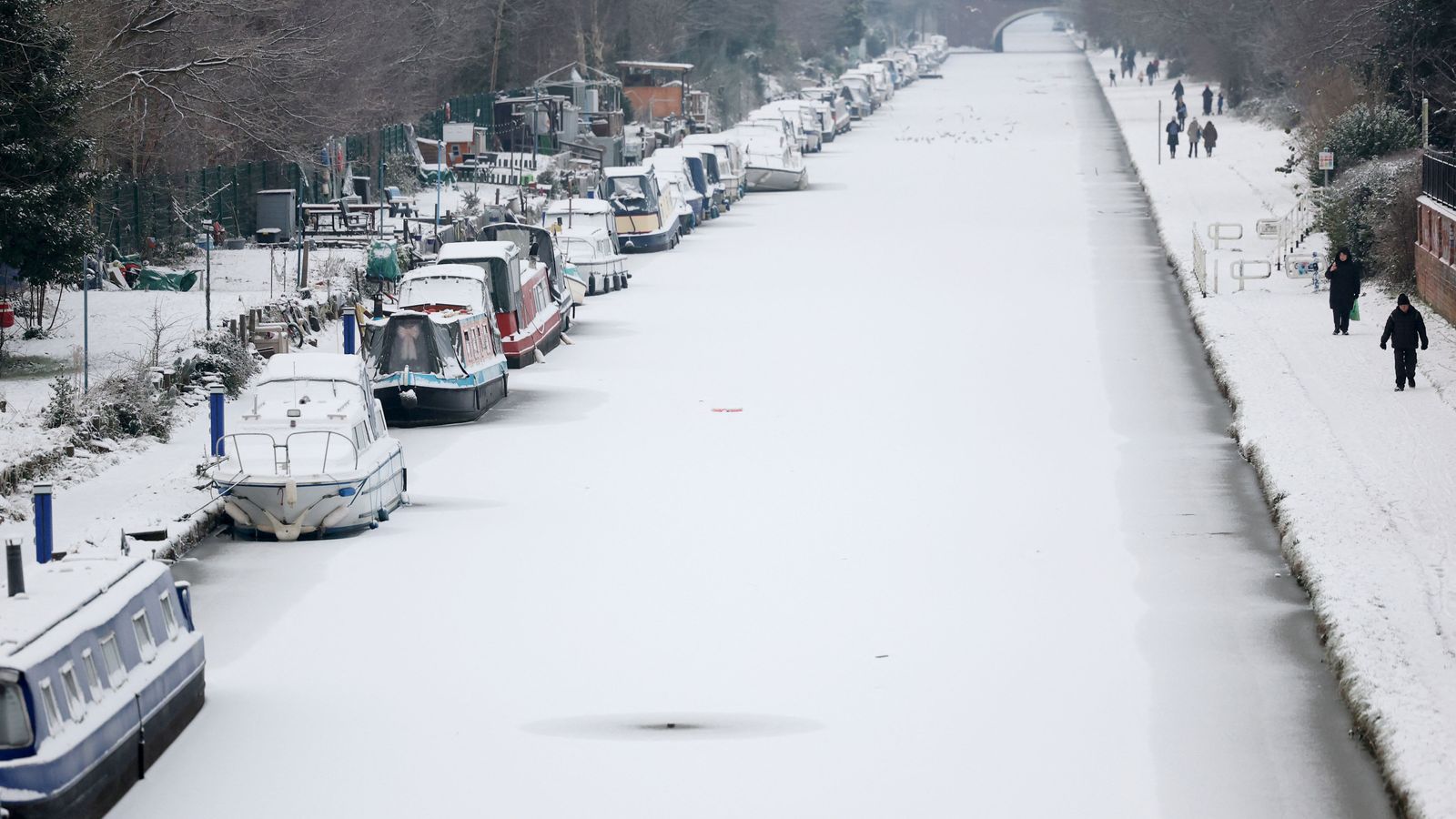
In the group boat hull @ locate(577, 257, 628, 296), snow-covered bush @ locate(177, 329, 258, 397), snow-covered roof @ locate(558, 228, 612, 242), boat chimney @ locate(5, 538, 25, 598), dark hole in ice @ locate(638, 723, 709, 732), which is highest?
snow-covered roof @ locate(558, 228, 612, 242)

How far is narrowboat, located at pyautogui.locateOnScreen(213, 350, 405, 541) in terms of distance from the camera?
67.7 feet

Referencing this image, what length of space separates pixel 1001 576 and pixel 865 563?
1.33 meters

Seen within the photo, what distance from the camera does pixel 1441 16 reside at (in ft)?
147

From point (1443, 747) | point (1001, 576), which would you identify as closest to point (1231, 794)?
point (1443, 747)

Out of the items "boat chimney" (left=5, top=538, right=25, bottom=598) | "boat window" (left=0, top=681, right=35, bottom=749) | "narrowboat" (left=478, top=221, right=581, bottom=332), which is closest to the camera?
"boat window" (left=0, top=681, right=35, bottom=749)

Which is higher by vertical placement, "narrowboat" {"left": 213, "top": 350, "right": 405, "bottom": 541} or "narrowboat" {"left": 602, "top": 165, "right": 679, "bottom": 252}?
"narrowboat" {"left": 602, "top": 165, "right": 679, "bottom": 252}

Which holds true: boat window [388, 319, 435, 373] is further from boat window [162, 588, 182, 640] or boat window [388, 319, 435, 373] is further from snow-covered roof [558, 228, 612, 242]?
snow-covered roof [558, 228, 612, 242]

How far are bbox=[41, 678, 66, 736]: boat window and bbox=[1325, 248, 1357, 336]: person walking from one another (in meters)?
24.2

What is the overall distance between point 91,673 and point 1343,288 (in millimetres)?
23879

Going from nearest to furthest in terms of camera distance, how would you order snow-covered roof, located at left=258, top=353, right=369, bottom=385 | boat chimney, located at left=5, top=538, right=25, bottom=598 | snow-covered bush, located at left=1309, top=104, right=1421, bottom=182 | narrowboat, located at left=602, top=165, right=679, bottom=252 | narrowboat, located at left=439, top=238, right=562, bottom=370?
boat chimney, located at left=5, top=538, right=25, bottom=598, snow-covered roof, located at left=258, top=353, right=369, bottom=385, narrowboat, located at left=439, top=238, right=562, bottom=370, snow-covered bush, located at left=1309, top=104, right=1421, bottom=182, narrowboat, located at left=602, top=165, right=679, bottom=252

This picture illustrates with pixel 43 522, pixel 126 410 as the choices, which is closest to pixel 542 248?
pixel 126 410

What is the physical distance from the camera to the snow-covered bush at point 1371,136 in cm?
4738

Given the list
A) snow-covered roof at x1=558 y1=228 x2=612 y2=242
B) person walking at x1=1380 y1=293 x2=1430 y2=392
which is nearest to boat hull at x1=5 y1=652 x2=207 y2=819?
person walking at x1=1380 y1=293 x2=1430 y2=392

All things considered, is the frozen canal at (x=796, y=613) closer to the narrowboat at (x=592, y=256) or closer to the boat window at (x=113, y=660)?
the boat window at (x=113, y=660)
